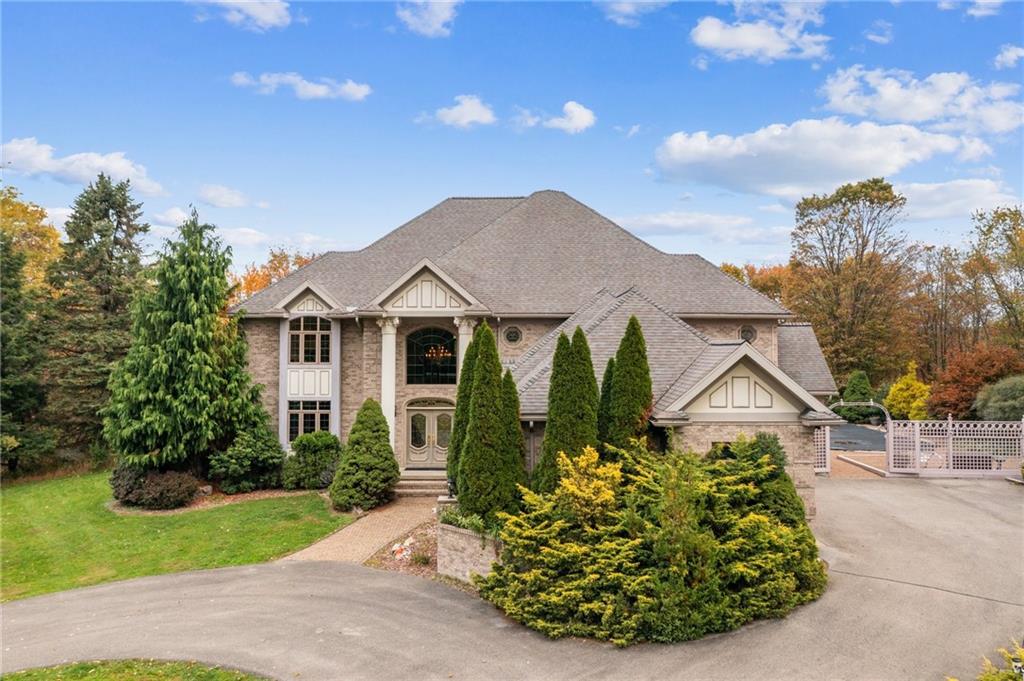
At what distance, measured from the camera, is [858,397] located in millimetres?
37688

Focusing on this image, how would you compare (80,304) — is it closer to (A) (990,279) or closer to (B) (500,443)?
(B) (500,443)

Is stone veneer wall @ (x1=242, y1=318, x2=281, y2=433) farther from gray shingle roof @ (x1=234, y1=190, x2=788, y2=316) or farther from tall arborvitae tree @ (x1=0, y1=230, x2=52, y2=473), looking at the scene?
tall arborvitae tree @ (x1=0, y1=230, x2=52, y2=473)

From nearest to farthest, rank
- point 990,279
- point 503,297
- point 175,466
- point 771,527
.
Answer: point 771,527
point 175,466
point 503,297
point 990,279

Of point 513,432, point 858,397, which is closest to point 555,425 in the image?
point 513,432

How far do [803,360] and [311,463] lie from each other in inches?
724

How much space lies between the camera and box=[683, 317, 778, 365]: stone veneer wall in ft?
67.5

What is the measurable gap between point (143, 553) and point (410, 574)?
284 inches

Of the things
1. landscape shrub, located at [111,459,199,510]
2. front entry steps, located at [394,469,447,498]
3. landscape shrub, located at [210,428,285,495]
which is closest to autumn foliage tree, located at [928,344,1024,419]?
front entry steps, located at [394,469,447,498]

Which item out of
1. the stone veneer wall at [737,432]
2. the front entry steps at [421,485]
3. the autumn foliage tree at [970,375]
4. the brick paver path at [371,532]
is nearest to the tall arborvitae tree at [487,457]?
the brick paver path at [371,532]

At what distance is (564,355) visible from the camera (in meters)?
12.2

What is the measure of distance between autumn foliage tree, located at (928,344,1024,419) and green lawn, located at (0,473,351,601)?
26964mm

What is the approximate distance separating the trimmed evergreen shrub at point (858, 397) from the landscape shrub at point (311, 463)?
108 feet

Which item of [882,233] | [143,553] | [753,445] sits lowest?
[143,553]

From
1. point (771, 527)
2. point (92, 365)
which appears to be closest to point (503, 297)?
point (771, 527)
